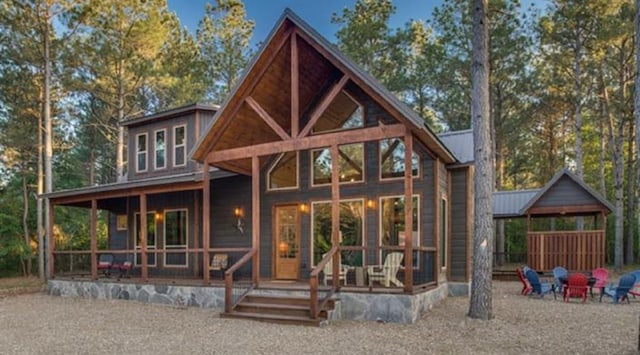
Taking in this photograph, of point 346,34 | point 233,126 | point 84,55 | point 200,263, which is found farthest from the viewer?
point 346,34

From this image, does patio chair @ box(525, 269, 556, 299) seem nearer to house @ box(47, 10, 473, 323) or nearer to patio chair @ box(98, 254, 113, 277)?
house @ box(47, 10, 473, 323)

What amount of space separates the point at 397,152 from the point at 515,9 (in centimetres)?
1361

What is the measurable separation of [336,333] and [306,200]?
4.85 m

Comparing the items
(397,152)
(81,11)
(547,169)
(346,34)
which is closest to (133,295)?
(397,152)

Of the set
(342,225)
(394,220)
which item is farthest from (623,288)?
(342,225)

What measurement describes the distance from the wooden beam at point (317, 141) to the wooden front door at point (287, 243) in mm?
2487

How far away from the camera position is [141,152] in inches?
607

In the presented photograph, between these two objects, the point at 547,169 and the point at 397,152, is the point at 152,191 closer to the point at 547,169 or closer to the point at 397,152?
the point at 397,152

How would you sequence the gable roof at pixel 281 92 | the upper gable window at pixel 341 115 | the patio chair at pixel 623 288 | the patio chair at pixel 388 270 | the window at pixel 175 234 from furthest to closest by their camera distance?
the window at pixel 175 234
the upper gable window at pixel 341 115
the patio chair at pixel 623 288
the patio chair at pixel 388 270
the gable roof at pixel 281 92

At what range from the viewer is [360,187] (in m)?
11.3

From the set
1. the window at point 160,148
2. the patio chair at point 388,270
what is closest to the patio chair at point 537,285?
the patio chair at point 388,270

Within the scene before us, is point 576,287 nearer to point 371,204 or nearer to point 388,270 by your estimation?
point 388,270

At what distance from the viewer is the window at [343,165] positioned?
37.5ft

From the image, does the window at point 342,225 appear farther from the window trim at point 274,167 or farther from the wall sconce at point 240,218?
the wall sconce at point 240,218
